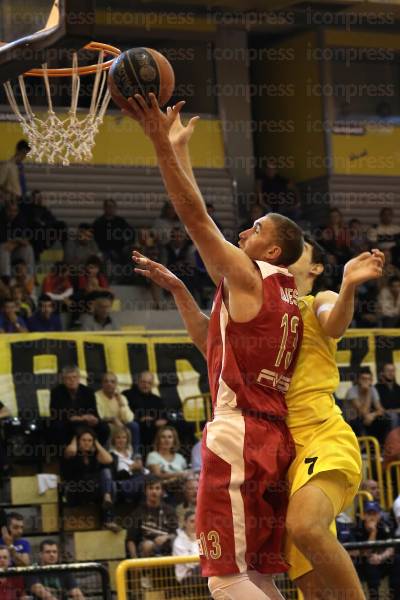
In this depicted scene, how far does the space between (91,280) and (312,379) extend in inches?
364

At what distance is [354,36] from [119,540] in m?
12.1

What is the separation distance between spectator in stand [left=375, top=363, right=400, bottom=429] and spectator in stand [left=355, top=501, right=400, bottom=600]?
2.85m

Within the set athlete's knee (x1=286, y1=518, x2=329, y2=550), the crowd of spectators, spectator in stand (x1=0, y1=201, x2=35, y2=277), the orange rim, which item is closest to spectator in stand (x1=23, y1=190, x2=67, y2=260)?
the crowd of spectators

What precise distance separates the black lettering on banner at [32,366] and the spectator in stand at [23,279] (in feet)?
4.02

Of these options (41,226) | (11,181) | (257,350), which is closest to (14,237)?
(41,226)

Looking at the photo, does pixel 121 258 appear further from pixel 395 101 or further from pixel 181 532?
pixel 395 101

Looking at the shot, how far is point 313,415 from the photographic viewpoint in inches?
226

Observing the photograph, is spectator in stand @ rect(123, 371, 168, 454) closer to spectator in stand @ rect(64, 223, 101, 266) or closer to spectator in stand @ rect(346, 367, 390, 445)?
spectator in stand @ rect(346, 367, 390, 445)

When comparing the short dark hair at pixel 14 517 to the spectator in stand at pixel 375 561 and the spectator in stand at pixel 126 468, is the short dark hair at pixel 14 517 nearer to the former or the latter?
the spectator in stand at pixel 126 468

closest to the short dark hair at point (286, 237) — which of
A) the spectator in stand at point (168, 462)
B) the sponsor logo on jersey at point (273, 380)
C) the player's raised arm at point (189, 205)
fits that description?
the player's raised arm at point (189, 205)

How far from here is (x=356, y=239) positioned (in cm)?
1808

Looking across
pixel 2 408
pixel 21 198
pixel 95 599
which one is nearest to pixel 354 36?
pixel 21 198

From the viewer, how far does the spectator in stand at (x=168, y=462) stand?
12.2m

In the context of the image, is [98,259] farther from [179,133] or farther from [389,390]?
[179,133]
